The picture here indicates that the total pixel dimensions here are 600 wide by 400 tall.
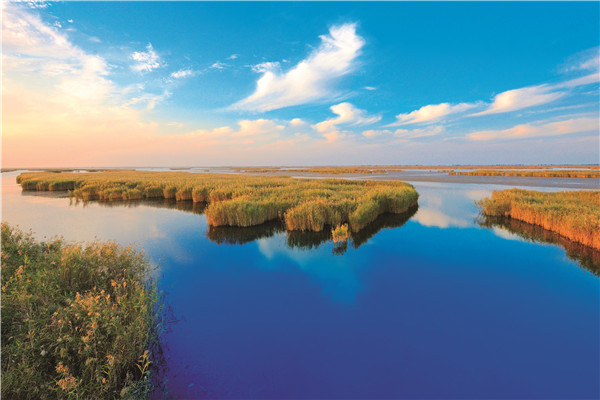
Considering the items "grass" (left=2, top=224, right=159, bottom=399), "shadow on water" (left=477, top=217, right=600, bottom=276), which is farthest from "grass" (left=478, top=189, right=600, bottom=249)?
"grass" (left=2, top=224, right=159, bottom=399)

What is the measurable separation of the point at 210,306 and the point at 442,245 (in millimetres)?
11843

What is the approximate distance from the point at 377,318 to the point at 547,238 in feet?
43.8

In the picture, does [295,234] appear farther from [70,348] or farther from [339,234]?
[70,348]

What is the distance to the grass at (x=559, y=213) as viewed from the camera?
38.6 feet

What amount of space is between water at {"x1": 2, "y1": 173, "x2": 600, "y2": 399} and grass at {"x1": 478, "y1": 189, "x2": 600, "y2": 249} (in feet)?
5.10

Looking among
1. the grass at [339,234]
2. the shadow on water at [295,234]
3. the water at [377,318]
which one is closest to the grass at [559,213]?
the water at [377,318]

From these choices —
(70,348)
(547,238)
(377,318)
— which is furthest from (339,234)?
(547,238)

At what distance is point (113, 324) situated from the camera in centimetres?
418

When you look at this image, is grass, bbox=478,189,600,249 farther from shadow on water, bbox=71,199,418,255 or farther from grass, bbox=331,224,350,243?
grass, bbox=331,224,350,243

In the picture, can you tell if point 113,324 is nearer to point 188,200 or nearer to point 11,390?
point 11,390

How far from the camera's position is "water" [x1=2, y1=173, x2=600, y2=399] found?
4.79 meters

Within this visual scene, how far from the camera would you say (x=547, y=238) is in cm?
1346

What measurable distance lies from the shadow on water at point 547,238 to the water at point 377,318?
487 millimetres

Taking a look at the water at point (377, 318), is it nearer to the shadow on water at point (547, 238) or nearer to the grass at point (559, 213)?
the shadow on water at point (547, 238)
